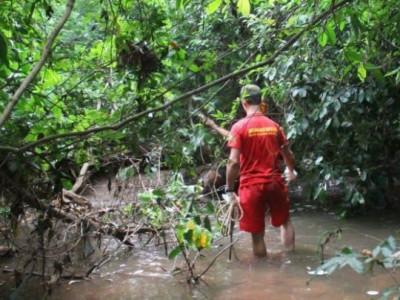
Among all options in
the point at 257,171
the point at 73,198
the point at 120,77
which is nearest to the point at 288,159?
the point at 257,171

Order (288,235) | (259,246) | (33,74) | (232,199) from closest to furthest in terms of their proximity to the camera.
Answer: (33,74) → (232,199) → (259,246) → (288,235)

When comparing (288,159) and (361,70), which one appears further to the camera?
(288,159)

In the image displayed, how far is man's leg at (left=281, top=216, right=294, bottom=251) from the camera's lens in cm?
550

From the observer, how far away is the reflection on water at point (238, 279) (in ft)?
14.1

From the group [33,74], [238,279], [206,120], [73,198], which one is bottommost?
[238,279]

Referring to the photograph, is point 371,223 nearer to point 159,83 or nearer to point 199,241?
point 199,241

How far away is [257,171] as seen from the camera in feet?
17.5

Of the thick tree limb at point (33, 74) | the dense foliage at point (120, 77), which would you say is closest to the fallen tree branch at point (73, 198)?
the dense foliage at point (120, 77)

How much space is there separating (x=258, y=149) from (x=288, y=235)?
99cm

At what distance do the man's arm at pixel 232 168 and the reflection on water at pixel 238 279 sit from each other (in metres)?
0.76

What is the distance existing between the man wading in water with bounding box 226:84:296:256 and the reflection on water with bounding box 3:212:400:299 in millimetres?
398

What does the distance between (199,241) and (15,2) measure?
2211 millimetres

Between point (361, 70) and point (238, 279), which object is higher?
point (361, 70)

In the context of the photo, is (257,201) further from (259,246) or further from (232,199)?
(259,246)
